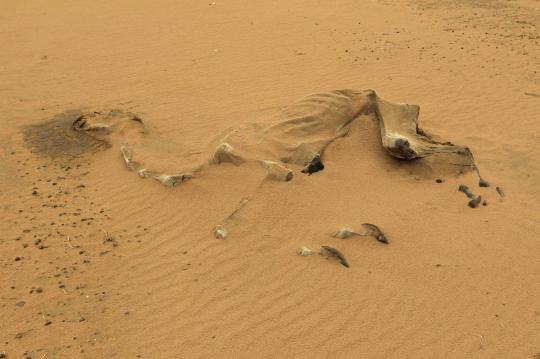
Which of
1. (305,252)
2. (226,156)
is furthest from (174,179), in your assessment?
(305,252)

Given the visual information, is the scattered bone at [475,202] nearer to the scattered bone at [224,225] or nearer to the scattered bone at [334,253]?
the scattered bone at [334,253]

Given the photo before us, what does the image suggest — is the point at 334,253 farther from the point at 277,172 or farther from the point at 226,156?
the point at 226,156

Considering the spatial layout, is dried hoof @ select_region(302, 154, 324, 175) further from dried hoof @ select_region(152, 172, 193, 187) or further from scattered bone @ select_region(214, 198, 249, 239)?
dried hoof @ select_region(152, 172, 193, 187)

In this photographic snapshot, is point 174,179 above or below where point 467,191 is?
below

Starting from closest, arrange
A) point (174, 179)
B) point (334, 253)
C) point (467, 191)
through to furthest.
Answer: point (334, 253) → point (467, 191) → point (174, 179)

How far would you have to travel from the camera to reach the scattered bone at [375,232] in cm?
458

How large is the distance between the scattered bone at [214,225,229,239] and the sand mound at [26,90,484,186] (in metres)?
0.72

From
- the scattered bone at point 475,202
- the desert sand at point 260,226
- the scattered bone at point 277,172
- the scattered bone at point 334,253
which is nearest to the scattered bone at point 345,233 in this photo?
the desert sand at point 260,226

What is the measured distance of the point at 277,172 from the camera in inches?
202

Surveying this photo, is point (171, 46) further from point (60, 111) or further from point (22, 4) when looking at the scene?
point (22, 4)

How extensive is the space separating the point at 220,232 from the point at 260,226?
1.12 feet

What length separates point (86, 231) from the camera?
4875 mm

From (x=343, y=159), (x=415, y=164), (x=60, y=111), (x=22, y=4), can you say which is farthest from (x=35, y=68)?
(x=415, y=164)

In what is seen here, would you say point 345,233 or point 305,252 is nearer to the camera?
point 305,252
